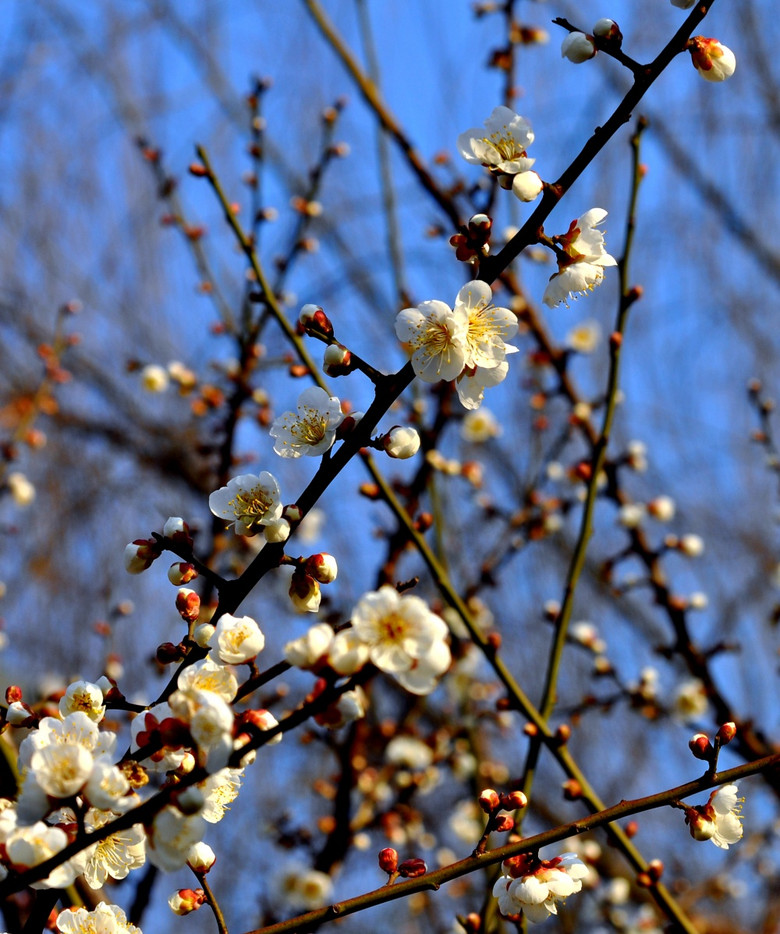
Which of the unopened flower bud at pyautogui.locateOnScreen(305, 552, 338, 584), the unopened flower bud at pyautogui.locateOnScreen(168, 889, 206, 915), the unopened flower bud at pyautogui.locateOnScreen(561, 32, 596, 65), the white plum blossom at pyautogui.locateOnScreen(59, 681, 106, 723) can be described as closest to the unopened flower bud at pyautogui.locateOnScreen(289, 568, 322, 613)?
the unopened flower bud at pyautogui.locateOnScreen(305, 552, 338, 584)

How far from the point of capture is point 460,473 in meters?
3.43

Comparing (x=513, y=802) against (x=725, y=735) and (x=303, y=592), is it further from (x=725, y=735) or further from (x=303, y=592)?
(x=303, y=592)

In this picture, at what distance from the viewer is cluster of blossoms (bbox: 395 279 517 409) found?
113 cm

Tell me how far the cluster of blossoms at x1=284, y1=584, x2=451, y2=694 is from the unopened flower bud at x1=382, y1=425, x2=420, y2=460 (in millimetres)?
297

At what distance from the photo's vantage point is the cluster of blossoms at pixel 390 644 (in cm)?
Answer: 87

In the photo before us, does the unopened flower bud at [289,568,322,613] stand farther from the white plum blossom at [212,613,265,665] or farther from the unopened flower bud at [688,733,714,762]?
the unopened flower bud at [688,733,714,762]

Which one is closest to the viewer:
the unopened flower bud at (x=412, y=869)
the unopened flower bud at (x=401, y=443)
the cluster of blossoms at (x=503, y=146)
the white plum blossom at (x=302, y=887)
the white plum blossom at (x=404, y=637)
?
the white plum blossom at (x=404, y=637)

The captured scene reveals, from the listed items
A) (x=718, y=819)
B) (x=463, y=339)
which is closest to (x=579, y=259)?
(x=463, y=339)

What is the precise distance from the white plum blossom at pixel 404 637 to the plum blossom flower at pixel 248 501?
1.01 ft

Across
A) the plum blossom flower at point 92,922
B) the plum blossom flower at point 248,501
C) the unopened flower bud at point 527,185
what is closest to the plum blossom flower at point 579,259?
the unopened flower bud at point 527,185

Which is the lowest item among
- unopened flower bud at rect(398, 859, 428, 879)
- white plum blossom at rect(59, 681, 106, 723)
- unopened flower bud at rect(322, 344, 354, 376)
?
white plum blossom at rect(59, 681, 106, 723)

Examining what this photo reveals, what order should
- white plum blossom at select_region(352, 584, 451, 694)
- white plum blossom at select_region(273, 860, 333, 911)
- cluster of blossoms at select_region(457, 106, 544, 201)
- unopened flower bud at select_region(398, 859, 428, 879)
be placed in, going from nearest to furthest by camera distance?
white plum blossom at select_region(352, 584, 451, 694), unopened flower bud at select_region(398, 859, 428, 879), cluster of blossoms at select_region(457, 106, 544, 201), white plum blossom at select_region(273, 860, 333, 911)

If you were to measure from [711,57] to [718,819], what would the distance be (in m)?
1.01

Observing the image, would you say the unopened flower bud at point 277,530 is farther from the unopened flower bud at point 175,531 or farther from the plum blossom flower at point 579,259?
the plum blossom flower at point 579,259
